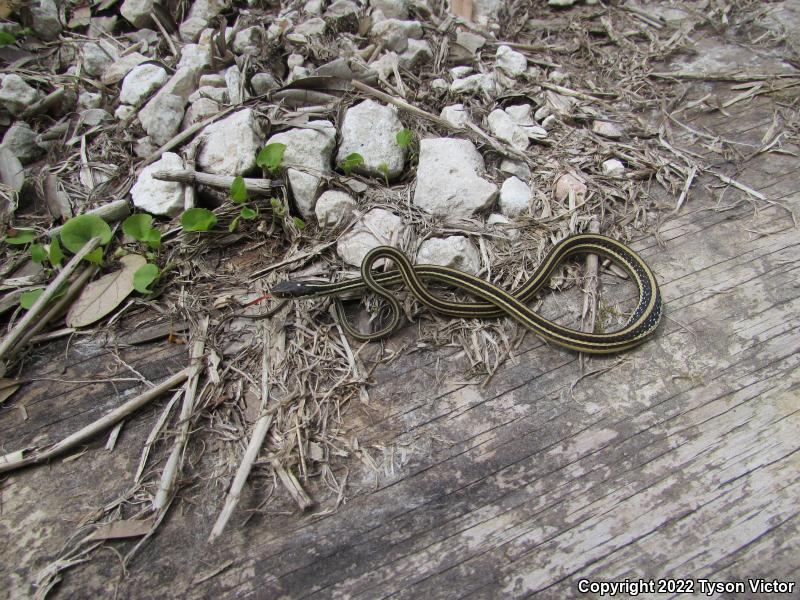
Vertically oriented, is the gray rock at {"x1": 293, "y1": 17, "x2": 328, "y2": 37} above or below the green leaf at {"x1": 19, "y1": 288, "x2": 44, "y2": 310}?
above

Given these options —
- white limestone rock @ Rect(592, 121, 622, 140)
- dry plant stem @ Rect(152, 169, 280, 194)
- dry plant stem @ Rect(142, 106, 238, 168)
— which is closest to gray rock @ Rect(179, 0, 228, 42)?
dry plant stem @ Rect(142, 106, 238, 168)

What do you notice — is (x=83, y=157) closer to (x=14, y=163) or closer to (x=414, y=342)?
(x=14, y=163)

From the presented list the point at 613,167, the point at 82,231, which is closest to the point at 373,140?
the point at 613,167

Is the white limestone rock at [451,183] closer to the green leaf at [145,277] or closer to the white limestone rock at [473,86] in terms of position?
the white limestone rock at [473,86]

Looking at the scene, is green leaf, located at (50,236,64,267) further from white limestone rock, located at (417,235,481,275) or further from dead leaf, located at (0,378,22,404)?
white limestone rock, located at (417,235,481,275)

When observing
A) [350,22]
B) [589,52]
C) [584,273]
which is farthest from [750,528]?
[350,22]
